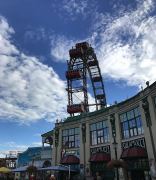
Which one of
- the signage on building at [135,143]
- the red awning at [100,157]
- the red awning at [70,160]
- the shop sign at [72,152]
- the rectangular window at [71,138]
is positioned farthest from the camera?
the rectangular window at [71,138]

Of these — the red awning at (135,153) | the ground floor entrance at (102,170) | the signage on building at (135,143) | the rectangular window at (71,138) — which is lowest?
the ground floor entrance at (102,170)

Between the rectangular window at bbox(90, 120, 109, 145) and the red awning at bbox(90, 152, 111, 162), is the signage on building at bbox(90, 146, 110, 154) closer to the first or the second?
the red awning at bbox(90, 152, 111, 162)

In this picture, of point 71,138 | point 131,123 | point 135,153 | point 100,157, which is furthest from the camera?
point 71,138

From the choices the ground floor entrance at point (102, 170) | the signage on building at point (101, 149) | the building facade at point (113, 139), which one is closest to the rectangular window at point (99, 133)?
the building facade at point (113, 139)

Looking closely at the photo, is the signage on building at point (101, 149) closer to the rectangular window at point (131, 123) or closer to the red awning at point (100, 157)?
the red awning at point (100, 157)

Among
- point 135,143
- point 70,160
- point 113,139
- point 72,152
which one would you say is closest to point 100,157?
point 113,139

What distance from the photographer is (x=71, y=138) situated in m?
35.3

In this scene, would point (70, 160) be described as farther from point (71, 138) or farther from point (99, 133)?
point (99, 133)

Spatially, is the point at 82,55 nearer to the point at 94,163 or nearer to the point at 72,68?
the point at 72,68

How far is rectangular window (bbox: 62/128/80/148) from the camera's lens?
34.6m

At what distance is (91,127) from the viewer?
33531 millimetres

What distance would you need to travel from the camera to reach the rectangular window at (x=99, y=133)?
31.3m

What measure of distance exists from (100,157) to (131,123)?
571 cm

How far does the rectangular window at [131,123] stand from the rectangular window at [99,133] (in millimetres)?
2910
